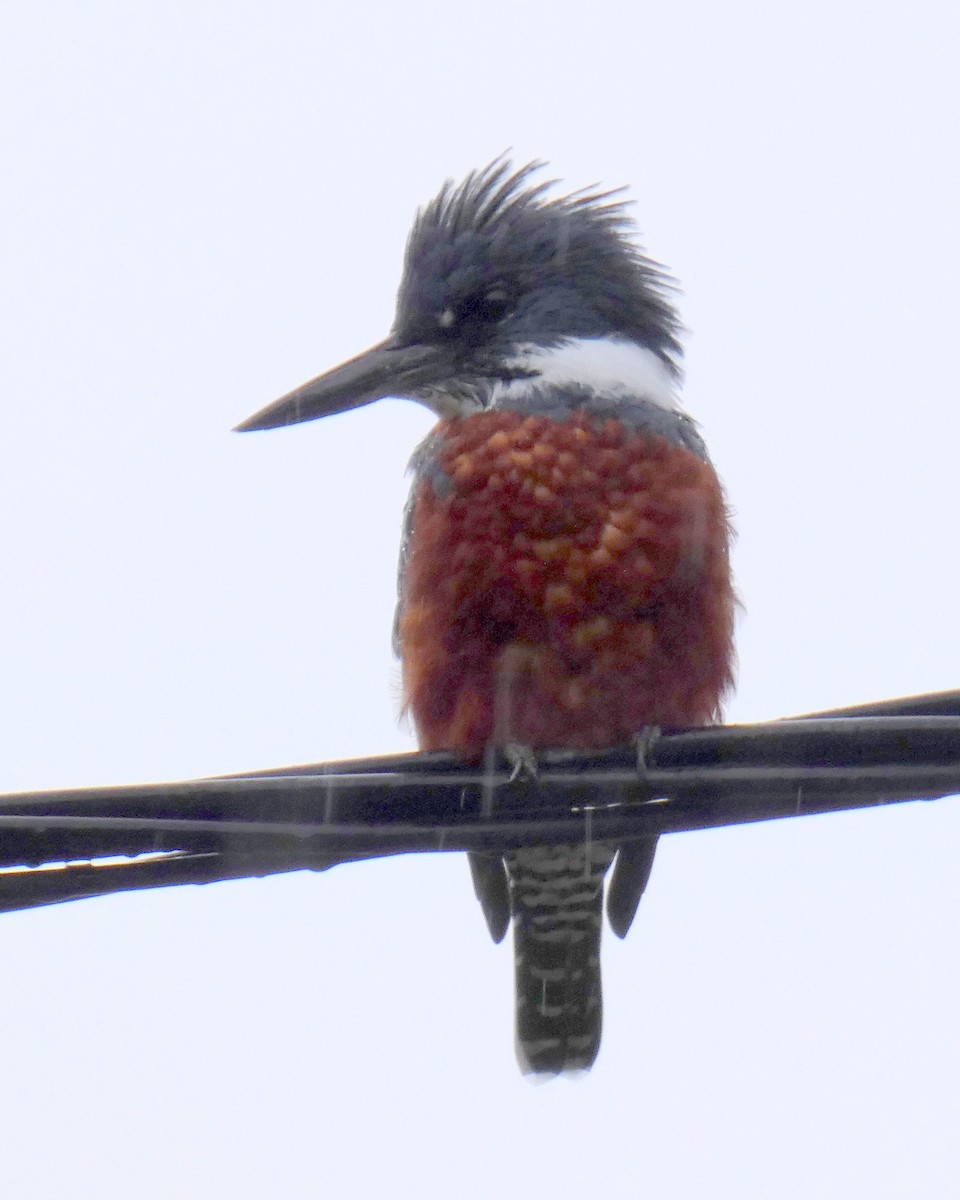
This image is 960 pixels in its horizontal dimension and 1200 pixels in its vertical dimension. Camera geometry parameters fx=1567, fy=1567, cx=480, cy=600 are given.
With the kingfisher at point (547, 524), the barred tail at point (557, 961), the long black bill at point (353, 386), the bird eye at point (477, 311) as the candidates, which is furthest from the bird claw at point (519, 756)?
the bird eye at point (477, 311)

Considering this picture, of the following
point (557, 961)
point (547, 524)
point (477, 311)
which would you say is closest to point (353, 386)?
point (477, 311)

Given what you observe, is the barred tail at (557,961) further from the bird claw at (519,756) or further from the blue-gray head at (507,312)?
the blue-gray head at (507,312)

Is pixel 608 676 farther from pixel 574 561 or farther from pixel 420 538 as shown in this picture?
pixel 420 538

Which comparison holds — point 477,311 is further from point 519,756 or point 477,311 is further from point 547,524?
point 519,756

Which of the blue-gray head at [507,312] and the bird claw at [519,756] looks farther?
the blue-gray head at [507,312]

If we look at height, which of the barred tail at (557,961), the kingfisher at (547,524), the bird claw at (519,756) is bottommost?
the barred tail at (557,961)

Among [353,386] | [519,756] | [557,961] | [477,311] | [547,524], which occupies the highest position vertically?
[477,311]

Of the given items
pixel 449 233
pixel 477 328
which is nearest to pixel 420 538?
pixel 477 328

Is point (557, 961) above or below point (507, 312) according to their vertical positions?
below
